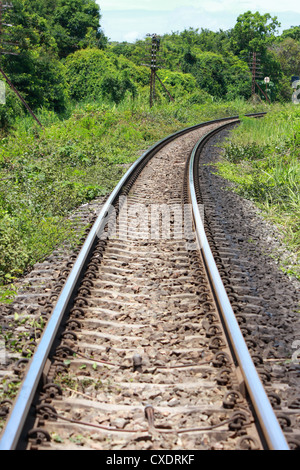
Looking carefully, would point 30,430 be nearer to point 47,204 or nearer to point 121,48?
point 47,204

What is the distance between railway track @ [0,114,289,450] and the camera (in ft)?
8.33

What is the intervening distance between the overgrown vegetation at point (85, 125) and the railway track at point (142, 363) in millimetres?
924

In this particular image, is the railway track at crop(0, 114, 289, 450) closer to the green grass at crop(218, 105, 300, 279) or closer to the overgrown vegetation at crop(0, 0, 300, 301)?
the overgrown vegetation at crop(0, 0, 300, 301)

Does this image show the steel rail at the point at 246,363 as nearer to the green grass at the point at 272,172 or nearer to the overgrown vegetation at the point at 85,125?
the green grass at the point at 272,172

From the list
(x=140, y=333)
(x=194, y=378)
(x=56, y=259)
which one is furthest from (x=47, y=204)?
(x=194, y=378)

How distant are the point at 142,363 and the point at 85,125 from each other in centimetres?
1258

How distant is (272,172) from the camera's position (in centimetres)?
920

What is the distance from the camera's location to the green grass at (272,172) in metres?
6.89

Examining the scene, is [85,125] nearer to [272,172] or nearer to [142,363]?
[272,172]

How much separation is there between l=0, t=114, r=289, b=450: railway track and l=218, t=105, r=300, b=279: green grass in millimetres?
1578

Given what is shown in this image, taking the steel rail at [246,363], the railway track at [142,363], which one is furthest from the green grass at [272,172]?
the railway track at [142,363]

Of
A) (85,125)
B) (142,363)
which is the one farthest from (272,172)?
(85,125)

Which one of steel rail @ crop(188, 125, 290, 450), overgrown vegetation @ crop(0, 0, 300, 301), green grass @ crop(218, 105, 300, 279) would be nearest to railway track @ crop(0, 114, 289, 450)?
steel rail @ crop(188, 125, 290, 450)
